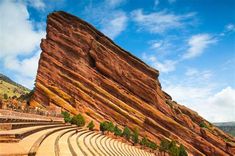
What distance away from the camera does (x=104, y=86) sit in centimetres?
6444

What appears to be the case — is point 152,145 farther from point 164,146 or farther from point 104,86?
point 104,86

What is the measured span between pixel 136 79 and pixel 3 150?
59983mm

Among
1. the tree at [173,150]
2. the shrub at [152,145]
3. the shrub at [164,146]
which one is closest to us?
the tree at [173,150]

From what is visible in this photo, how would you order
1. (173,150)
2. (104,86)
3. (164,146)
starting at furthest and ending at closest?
(104,86)
(164,146)
(173,150)

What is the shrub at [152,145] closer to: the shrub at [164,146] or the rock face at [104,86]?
the shrub at [164,146]

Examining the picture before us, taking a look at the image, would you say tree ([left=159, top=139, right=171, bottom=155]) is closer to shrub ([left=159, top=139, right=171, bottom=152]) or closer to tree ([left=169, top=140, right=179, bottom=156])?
shrub ([left=159, top=139, right=171, bottom=152])

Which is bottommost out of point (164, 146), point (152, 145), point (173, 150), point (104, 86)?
point (173, 150)

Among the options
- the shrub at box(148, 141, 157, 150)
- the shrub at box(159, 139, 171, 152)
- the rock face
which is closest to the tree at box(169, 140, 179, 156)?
the shrub at box(159, 139, 171, 152)

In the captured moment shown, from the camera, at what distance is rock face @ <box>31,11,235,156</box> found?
197 ft

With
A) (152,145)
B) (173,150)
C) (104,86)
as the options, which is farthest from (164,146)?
(104,86)

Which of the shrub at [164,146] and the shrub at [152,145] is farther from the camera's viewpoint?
the shrub at [164,146]

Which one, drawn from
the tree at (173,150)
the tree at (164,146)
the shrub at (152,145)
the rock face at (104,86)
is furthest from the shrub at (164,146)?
the rock face at (104,86)

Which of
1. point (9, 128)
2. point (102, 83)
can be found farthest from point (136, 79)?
point (9, 128)

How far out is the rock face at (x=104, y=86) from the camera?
60.1 metres
